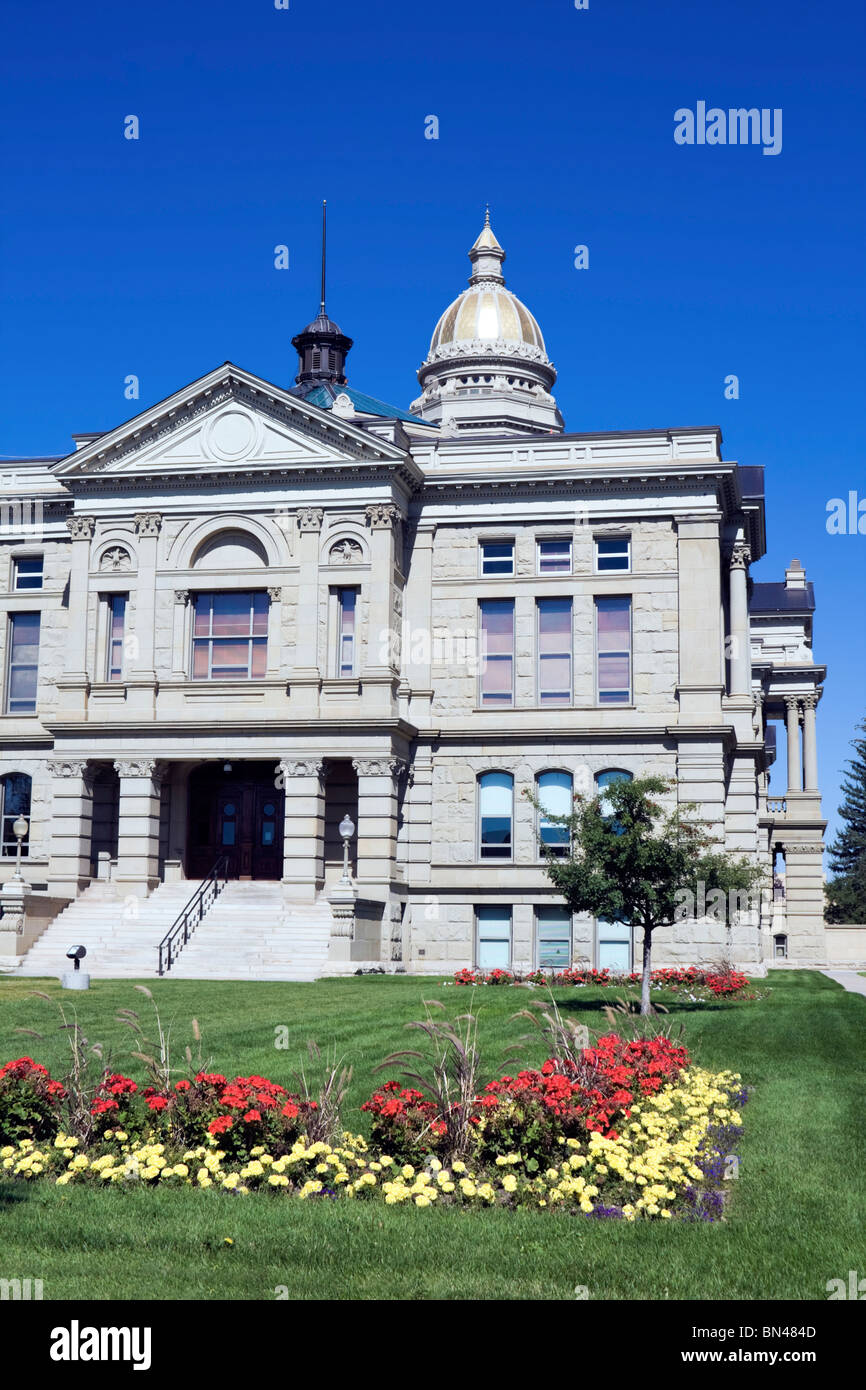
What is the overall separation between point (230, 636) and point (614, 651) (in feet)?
36.0

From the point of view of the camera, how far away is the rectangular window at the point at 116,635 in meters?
44.4

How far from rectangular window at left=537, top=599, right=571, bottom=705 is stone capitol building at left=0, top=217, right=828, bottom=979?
6cm

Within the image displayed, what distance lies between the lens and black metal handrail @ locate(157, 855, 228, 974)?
123ft

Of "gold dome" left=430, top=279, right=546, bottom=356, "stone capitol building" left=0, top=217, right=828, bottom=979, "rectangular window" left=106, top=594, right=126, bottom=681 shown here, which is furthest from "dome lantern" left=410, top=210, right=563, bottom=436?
"rectangular window" left=106, top=594, right=126, bottom=681

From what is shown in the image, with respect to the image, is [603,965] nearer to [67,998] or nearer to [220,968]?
[220,968]

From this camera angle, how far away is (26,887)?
3909 cm

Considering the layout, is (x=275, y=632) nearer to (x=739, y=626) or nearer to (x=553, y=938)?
(x=553, y=938)

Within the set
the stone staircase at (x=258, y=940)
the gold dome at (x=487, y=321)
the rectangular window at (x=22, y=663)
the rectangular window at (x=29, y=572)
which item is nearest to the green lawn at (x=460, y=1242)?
the stone staircase at (x=258, y=940)

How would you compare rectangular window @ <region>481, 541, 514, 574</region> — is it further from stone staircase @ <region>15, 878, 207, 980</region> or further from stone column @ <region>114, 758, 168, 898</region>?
stone staircase @ <region>15, 878, 207, 980</region>

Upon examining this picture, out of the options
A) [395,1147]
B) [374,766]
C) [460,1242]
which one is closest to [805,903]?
[374,766]

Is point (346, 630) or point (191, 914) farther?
point (346, 630)

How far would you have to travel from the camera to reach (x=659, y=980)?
1492 inches

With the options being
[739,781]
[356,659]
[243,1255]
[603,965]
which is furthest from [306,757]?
[243,1255]

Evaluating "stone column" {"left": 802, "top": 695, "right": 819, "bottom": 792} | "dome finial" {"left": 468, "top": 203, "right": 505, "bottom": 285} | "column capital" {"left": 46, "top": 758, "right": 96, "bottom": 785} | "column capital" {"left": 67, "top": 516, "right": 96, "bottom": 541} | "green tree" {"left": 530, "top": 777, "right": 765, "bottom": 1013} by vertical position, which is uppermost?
"dome finial" {"left": 468, "top": 203, "right": 505, "bottom": 285}
